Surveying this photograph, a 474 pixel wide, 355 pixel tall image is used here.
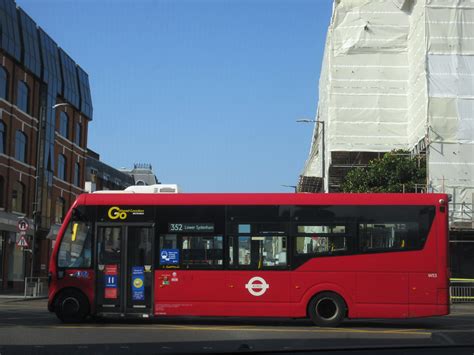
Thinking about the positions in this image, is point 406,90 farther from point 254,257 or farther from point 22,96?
point 254,257

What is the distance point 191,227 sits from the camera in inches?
598

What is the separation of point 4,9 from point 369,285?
29052 millimetres

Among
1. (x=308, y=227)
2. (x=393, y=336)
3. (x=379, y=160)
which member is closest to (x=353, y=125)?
(x=379, y=160)

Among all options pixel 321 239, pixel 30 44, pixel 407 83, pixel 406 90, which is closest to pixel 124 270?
pixel 321 239

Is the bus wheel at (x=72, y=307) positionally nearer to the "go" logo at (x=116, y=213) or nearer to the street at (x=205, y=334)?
the street at (x=205, y=334)

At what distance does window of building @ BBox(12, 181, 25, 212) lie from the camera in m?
38.4

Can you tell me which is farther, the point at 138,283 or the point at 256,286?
the point at 138,283

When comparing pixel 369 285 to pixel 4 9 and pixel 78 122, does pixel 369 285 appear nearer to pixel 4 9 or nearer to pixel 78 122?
pixel 4 9

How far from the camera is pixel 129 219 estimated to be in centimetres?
1539

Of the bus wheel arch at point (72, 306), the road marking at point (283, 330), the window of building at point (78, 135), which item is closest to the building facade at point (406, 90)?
the road marking at point (283, 330)

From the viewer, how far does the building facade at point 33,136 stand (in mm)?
36906

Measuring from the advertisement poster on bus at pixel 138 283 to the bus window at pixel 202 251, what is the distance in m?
1.02

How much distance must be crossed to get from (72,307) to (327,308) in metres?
6.00

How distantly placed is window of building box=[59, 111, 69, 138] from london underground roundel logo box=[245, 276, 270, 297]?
34.8m
